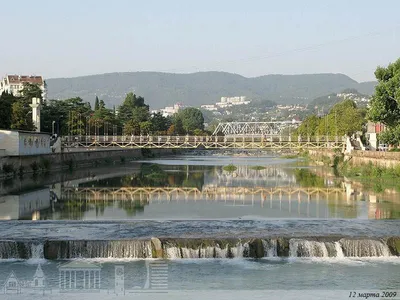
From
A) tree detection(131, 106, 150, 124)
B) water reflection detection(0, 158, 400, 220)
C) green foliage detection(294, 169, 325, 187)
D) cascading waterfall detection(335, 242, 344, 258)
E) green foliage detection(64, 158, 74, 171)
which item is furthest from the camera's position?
tree detection(131, 106, 150, 124)

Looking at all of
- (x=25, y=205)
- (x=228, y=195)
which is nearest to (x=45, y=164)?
(x=228, y=195)

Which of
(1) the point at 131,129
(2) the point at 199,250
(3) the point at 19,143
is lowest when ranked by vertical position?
(2) the point at 199,250

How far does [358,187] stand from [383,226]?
21543mm

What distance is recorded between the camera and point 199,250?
23297 mm

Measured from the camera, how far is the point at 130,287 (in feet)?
63.6

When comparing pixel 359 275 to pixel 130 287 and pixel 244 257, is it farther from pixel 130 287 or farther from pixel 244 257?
pixel 130 287

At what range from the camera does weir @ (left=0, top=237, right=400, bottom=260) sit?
915 inches

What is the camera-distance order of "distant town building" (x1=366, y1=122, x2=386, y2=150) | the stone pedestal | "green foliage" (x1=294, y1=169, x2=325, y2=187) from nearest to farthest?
"green foliage" (x1=294, y1=169, x2=325, y2=187) → the stone pedestal → "distant town building" (x1=366, y1=122, x2=386, y2=150)

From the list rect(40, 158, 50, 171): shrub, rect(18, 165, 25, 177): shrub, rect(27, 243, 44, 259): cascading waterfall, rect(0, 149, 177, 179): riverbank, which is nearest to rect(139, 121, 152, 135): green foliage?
rect(0, 149, 177, 179): riverbank

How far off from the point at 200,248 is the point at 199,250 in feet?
0.27

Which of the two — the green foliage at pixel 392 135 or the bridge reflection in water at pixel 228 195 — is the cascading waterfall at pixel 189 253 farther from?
the green foliage at pixel 392 135

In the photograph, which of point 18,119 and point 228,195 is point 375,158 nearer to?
point 228,195

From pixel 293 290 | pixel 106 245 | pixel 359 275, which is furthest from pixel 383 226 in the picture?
pixel 106 245

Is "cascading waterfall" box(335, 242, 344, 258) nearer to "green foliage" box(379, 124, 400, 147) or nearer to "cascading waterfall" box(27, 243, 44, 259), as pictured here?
"cascading waterfall" box(27, 243, 44, 259)
